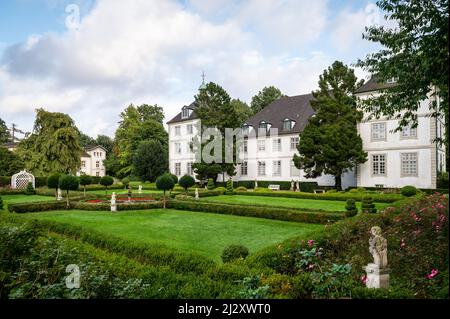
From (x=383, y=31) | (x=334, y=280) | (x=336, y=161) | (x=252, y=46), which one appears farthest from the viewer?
(x=336, y=161)

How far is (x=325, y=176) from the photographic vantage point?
33.8 meters

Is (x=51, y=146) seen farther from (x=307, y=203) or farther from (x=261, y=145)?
(x=307, y=203)

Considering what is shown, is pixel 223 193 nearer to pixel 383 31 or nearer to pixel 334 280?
pixel 383 31

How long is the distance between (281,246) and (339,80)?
82.7 feet

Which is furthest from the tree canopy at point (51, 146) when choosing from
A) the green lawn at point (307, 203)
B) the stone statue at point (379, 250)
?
the stone statue at point (379, 250)

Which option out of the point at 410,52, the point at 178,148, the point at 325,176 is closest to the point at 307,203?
the point at 325,176

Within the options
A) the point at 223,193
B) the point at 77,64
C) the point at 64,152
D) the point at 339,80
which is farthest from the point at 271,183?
the point at 77,64

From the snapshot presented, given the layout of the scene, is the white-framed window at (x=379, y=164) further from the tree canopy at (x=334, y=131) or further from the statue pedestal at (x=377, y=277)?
the statue pedestal at (x=377, y=277)

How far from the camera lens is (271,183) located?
37406mm

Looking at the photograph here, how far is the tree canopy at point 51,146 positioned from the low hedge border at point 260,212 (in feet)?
88.2

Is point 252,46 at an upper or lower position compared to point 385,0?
lower

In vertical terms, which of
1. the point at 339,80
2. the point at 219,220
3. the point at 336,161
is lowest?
the point at 219,220

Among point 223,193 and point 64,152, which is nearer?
point 223,193

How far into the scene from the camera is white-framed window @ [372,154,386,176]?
2953 cm
